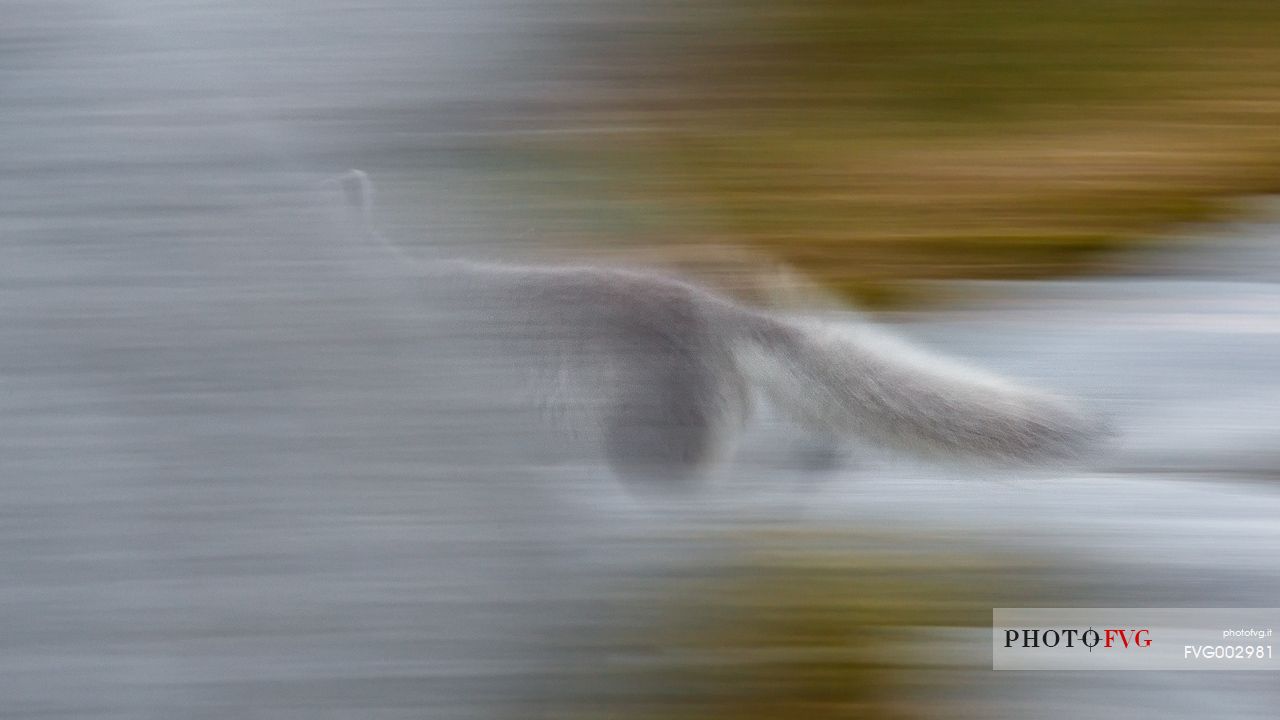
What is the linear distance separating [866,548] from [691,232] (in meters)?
0.64

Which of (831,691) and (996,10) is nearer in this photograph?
(831,691)

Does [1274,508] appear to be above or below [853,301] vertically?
below

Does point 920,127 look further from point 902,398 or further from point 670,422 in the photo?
point 670,422

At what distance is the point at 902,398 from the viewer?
2.01m

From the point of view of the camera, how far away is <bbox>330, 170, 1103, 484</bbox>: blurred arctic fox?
1.48 meters

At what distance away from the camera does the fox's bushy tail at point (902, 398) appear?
6.00 ft

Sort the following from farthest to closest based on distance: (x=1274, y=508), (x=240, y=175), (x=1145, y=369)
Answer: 1. (x=1145, y=369)
2. (x=1274, y=508)
3. (x=240, y=175)

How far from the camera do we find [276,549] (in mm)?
1293

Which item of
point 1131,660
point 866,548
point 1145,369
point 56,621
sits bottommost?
point 56,621

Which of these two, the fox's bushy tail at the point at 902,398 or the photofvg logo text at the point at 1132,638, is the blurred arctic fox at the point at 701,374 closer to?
the fox's bushy tail at the point at 902,398

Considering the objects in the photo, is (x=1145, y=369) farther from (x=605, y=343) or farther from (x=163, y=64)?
(x=163, y=64)

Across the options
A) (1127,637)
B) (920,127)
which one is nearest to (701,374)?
(920,127)

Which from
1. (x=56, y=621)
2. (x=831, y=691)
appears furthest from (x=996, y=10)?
(x=56, y=621)

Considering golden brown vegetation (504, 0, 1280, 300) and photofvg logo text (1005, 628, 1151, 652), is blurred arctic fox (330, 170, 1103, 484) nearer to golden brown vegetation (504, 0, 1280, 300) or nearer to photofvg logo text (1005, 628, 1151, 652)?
golden brown vegetation (504, 0, 1280, 300)
